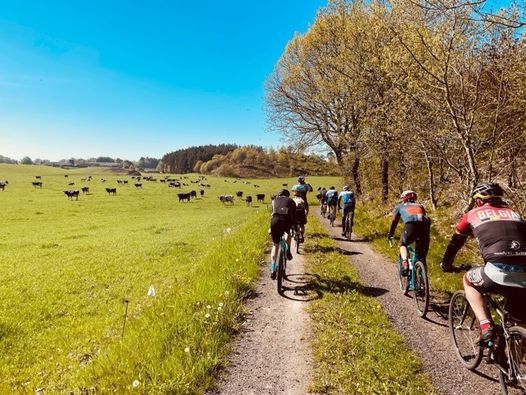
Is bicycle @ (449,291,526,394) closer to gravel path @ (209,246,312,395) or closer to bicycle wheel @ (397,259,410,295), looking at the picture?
gravel path @ (209,246,312,395)

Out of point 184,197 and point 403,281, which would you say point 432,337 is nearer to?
point 403,281

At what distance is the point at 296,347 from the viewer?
22.0 feet

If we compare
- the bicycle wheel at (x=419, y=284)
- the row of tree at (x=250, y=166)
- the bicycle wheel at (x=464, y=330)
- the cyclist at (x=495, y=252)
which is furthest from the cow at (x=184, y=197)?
the cyclist at (x=495, y=252)

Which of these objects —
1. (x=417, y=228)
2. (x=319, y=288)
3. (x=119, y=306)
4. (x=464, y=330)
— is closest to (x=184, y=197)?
(x=119, y=306)

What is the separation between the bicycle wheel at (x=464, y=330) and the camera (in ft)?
19.9

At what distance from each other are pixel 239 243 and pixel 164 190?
5788 centimetres

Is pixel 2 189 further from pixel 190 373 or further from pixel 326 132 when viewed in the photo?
pixel 190 373

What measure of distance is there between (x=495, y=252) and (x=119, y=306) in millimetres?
11391

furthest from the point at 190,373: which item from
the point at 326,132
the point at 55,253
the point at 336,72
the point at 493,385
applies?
the point at 326,132

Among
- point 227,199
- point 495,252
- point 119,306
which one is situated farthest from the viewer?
point 227,199

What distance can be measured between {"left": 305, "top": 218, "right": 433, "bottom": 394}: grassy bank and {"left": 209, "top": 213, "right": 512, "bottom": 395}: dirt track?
0.78ft

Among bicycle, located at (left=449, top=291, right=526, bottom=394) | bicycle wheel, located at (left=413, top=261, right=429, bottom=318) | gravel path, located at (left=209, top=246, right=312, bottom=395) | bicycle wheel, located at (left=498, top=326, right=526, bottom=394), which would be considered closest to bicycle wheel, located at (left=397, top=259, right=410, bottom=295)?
bicycle wheel, located at (left=413, top=261, right=429, bottom=318)

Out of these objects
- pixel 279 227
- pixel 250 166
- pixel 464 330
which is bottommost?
pixel 464 330

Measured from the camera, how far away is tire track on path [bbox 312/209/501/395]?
5.52 m
